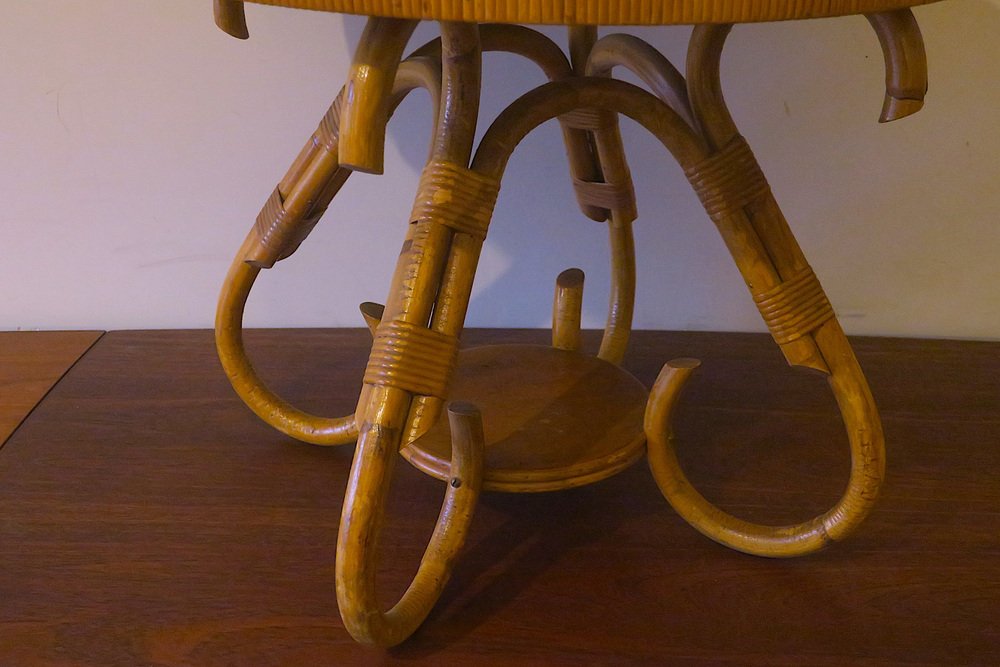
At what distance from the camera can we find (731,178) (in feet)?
2.46

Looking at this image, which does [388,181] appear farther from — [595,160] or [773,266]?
[773,266]

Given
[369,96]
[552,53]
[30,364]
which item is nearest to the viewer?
[369,96]

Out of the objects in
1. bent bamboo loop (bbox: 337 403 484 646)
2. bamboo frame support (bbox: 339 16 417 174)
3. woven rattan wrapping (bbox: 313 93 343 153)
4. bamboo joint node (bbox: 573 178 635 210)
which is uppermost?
bamboo joint node (bbox: 573 178 635 210)

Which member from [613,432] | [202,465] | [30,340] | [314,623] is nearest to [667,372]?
[613,432]

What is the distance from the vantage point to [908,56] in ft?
2.22

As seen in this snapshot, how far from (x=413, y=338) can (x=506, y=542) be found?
0.29 metres

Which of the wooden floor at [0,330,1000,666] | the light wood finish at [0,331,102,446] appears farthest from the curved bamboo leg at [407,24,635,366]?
the light wood finish at [0,331,102,446]

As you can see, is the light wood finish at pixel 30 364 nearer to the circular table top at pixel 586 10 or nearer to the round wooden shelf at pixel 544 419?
the round wooden shelf at pixel 544 419

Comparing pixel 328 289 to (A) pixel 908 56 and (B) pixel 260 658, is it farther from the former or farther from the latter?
(A) pixel 908 56

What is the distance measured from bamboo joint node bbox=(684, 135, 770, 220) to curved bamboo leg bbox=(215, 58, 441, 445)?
0.22 metres

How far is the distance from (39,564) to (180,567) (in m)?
0.12

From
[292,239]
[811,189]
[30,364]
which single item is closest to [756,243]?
[292,239]

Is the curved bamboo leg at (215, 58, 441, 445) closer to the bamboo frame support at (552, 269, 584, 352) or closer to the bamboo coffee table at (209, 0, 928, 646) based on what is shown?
the bamboo coffee table at (209, 0, 928, 646)

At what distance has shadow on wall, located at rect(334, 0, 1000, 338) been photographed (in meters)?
1.16
